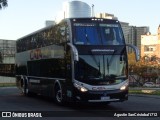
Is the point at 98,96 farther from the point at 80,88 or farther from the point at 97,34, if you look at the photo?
the point at 97,34

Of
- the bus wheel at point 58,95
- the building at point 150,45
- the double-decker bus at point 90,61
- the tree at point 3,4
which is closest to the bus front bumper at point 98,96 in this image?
the double-decker bus at point 90,61

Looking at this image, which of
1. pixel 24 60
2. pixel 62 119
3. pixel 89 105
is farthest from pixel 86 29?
pixel 24 60

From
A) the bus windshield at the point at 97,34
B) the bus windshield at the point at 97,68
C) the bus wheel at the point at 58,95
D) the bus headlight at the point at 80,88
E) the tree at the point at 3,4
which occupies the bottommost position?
the bus wheel at the point at 58,95

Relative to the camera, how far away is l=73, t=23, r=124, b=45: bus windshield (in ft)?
62.8

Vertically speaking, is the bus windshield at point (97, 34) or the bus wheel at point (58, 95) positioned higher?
the bus windshield at point (97, 34)

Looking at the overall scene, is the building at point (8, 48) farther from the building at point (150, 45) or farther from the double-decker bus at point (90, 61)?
the double-decker bus at point (90, 61)

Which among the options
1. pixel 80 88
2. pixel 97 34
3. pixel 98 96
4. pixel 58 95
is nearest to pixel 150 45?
pixel 58 95

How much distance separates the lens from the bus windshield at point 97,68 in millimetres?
18750

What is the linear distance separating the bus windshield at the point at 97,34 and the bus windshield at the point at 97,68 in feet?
2.22

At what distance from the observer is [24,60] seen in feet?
95.8

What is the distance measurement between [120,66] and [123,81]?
26.3 inches

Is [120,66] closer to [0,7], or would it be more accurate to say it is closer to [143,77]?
[0,7]

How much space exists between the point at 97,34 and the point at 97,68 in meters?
1.61

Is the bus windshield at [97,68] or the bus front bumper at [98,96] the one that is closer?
the bus front bumper at [98,96]
